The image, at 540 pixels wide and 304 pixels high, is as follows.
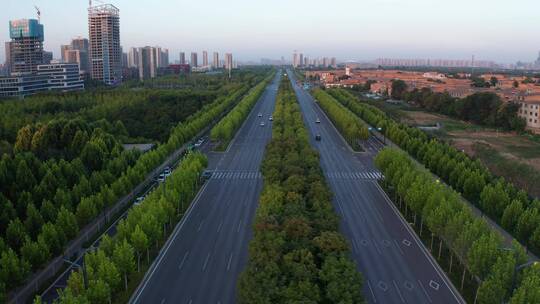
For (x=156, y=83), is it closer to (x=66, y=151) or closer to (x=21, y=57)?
(x=21, y=57)

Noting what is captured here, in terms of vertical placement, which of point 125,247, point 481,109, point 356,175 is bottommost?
point 356,175

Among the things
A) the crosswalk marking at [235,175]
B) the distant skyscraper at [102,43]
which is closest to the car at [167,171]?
the crosswalk marking at [235,175]

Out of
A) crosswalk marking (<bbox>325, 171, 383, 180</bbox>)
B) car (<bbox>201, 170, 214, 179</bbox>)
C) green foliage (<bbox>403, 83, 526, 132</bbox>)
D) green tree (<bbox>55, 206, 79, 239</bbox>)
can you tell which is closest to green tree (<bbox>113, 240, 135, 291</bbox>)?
green tree (<bbox>55, 206, 79, 239</bbox>)

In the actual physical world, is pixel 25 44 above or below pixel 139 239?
above

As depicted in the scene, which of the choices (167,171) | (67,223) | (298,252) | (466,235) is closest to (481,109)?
(167,171)

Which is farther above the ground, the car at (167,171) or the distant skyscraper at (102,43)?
the distant skyscraper at (102,43)

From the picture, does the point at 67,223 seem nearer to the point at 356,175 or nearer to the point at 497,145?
the point at 356,175

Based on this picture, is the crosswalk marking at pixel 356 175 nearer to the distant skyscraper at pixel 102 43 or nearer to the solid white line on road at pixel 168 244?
the solid white line on road at pixel 168 244
